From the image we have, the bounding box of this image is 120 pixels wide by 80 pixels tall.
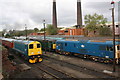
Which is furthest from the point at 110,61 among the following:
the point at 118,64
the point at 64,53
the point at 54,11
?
the point at 54,11

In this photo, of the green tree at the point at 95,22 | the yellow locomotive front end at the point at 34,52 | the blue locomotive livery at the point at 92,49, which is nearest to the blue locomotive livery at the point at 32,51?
the yellow locomotive front end at the point at 34,52

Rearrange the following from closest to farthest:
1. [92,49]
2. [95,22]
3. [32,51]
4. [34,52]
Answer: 1. [32,51]
2. [34,52]
3. [92,49]
4. [95,22]

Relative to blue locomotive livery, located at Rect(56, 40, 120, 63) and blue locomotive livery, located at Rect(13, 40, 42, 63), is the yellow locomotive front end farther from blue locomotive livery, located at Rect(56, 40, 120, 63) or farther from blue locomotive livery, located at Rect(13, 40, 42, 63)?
blue locomotive livery, located at Rect(56, 40, 120, 63)

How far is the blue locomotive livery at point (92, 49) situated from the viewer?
14.1 metres

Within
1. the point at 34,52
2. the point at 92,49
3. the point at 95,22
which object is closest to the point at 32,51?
the point at 34,52

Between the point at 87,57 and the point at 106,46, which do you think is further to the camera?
the point at 87,57

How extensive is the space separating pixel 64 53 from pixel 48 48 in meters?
6.14

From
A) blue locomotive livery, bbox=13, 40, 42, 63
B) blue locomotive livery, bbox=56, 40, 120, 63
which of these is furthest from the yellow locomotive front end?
blue locomotive livery, bbox=56, 40, 120, 63

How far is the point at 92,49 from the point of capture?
16531mm

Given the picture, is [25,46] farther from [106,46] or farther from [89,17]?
[89,17]

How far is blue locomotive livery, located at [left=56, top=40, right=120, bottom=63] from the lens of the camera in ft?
46.3

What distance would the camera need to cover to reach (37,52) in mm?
16609

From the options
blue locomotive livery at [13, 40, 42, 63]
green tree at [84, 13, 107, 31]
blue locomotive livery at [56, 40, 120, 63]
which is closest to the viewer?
blue locomotive livery at [56, 40, 120, 63]

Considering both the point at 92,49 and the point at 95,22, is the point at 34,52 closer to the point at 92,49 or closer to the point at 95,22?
the point at 92,49
